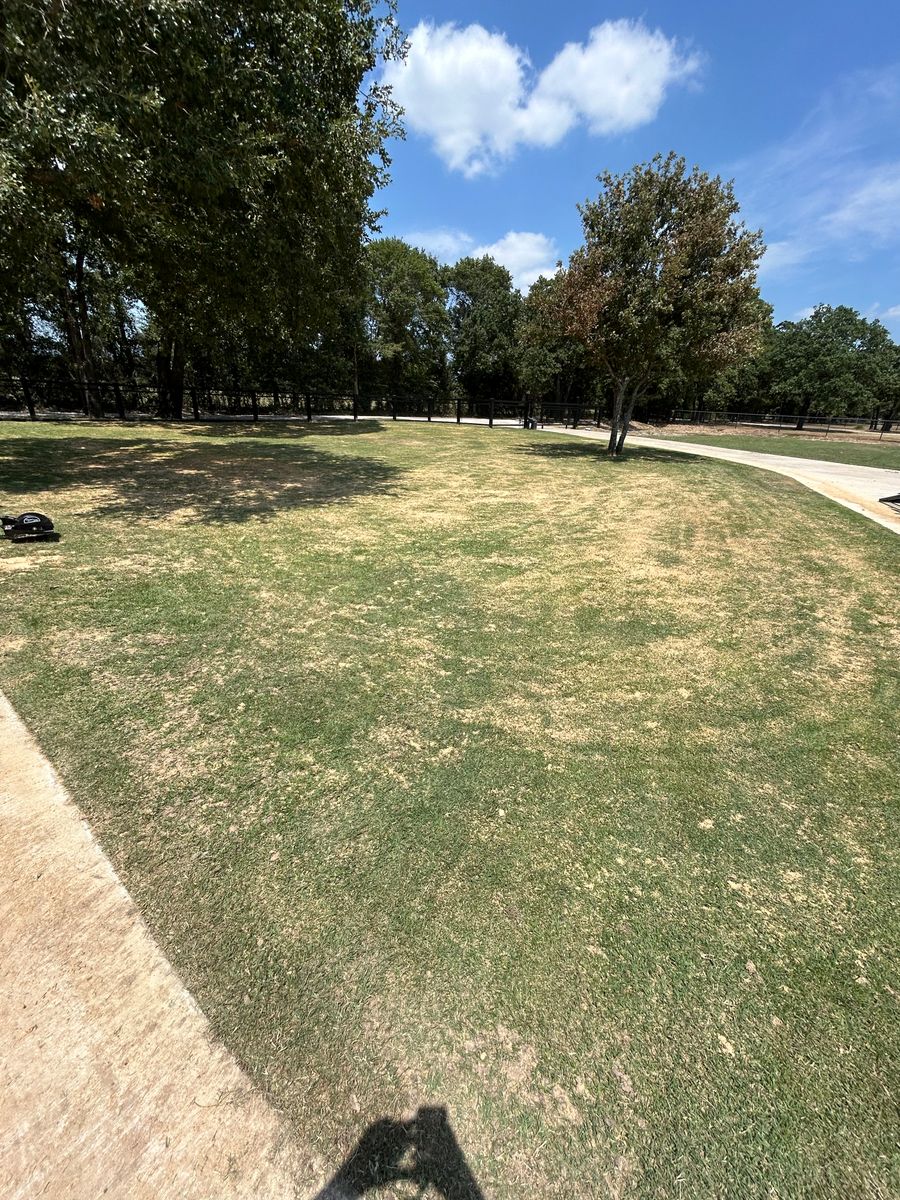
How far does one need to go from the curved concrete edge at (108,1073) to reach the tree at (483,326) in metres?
48.9

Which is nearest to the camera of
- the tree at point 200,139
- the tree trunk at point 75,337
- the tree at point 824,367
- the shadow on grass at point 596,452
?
the tree at point 200,139

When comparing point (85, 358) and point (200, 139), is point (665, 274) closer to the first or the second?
point (200, 139)

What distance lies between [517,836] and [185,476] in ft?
33.8

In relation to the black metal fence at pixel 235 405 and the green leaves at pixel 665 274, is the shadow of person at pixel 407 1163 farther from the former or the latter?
the black metal fence at pixel 235 405

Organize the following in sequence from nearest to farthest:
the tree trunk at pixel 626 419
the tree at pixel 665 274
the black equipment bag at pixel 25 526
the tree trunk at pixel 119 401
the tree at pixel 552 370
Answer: the black equipment bag at pixel 25 526
the tree at pixel 665 274
the tree trunk at pixel 626 419
the tree trunk at pixel 119 401
the tree at pixel 552 370

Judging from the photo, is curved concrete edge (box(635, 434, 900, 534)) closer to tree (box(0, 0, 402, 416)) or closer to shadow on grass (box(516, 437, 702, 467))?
shadow on grass (box(516, 437, 702, 467))

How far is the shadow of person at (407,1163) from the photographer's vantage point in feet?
4.21

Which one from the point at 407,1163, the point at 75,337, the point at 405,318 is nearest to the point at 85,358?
the point at 75,337

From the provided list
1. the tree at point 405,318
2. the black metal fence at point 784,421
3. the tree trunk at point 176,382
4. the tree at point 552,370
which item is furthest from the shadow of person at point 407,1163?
the black metal fence at point 784,421

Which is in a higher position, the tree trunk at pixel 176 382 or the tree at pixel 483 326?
the tree at pixel 483 326

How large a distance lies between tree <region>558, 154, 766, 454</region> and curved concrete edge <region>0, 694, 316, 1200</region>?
1554cm

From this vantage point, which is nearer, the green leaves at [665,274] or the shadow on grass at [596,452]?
the green leaves at [665,274]

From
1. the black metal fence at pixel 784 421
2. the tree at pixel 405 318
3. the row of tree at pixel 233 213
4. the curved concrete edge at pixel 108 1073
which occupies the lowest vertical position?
the curved concrete edge at pixel 108 1073

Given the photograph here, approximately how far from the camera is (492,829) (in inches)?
92.8
